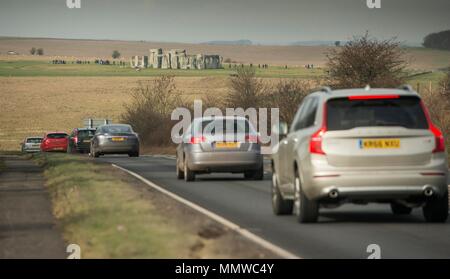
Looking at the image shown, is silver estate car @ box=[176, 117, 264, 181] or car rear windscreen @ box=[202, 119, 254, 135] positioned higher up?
car rear windscreen @ box=[202, 119, 254, 135]

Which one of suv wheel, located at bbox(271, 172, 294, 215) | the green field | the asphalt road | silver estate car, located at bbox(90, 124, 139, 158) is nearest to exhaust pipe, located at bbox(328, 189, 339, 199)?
the asphalt road

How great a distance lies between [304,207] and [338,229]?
812mm

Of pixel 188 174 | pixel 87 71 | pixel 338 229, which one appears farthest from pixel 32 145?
pixel 87 71

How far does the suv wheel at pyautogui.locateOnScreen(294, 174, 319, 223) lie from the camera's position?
17438 mm

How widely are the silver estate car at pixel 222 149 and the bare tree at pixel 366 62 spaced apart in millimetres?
26245

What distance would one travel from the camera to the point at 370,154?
666 inches

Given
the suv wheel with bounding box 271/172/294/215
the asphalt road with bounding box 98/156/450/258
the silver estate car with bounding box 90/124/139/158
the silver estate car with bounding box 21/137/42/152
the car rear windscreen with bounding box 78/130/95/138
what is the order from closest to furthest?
the asphalt road with bounding box 98/156/450/258, the suv wheel with bounding box 271/172/294/215, the silver estate car with bounding box 90/124/139/158, the car rear windscreen with bounding box 78/130/95/138, the silver estate car with bounding box 21/137/42/152

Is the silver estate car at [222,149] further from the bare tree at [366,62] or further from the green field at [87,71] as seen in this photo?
the green field at [87,71]

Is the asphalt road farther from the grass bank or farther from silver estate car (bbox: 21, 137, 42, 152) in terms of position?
silver estate car (bbox: 21, 137, 42, 152)

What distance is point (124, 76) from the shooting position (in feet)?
548

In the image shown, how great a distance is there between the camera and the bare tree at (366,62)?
2167 inches

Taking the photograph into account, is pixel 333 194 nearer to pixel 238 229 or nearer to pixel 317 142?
pixel 317 142

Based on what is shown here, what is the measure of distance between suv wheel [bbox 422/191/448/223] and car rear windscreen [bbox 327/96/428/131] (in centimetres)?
108
